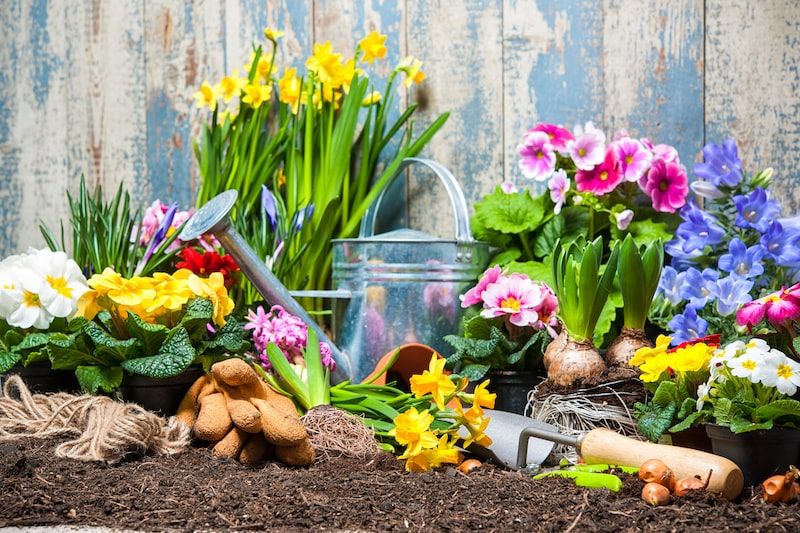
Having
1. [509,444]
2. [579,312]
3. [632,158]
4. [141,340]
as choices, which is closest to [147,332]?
[141,340]

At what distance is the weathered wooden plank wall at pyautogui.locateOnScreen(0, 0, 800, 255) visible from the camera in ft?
6.33

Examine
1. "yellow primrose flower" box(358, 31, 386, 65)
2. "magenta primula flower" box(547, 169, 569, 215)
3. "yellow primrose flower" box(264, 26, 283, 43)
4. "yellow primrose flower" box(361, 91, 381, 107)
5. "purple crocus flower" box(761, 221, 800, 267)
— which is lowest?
"purple crocus flower" box(761, 221, 800, 267)

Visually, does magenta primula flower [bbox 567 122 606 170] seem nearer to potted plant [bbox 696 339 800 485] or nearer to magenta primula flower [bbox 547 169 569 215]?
magenta primula flower [bbox 547 169 569 215]

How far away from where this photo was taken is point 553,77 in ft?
6.62

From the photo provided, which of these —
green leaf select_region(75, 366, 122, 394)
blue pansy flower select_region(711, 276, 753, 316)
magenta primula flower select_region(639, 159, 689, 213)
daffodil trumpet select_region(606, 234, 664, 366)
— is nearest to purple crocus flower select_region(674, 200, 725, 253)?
magenta primula flower select_region(639, 159, 689, 213)

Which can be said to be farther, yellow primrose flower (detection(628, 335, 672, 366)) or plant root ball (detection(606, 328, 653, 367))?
plant root ball (detection(606, 328, 653, 367))

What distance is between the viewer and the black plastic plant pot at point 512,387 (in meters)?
1.61

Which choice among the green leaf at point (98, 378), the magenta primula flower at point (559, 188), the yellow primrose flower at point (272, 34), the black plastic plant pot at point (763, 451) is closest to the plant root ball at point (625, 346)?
the black plastic plant pot at point (763, 451)

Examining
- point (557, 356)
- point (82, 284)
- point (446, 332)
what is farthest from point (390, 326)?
point (82, 284)

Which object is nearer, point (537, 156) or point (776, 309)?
point (776, 309)

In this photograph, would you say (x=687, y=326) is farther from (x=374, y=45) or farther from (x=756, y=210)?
(x=374, y=45)

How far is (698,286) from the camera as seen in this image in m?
1.65

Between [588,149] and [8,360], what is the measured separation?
48.6 inches

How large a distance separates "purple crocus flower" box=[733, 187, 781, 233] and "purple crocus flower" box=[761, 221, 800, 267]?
28 millimetres
